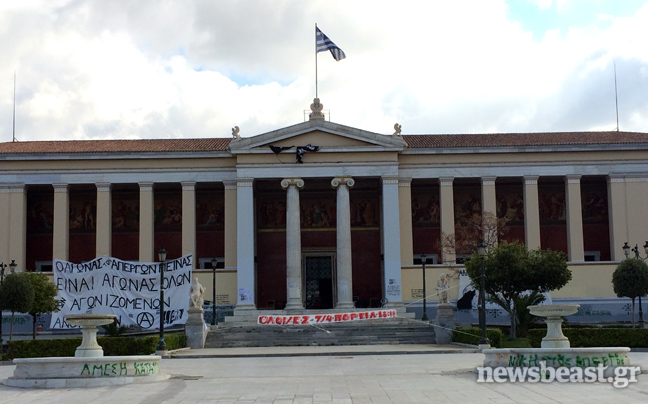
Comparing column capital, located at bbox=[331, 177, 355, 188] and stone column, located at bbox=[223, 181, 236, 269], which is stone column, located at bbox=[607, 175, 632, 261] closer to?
column capital, located at bbox=[331, 177, 355, 188]

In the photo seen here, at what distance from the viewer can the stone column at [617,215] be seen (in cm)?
4424

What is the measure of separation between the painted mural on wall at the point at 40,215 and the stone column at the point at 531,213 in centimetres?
2653

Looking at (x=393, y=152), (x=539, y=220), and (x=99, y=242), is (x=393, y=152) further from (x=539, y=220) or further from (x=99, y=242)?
(x=99, y=242)

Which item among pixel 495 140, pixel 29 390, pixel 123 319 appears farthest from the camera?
pixel 495 140

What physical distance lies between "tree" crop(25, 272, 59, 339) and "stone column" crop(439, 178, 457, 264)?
19.9 metres

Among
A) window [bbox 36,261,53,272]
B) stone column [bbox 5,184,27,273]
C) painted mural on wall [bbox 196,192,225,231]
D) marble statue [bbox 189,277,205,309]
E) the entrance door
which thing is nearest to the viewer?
marble statue [bbox 189,277,205,309]

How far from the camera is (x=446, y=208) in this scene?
147 feet

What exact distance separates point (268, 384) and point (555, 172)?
30.3 metres

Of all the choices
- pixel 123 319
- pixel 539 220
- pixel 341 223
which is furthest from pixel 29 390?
pixel 539 220

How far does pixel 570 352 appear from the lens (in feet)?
61.8

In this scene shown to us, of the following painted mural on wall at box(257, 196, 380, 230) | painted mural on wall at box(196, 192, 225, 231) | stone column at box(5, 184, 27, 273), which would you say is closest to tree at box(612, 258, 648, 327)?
painted mural on wall at box(257, 196, 380, 230)

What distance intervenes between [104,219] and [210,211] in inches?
248

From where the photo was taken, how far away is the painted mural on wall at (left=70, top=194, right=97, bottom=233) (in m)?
47.6

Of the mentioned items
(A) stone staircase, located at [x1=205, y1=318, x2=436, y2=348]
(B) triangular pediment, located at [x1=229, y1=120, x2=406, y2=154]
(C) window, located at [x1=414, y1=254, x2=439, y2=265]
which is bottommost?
(A) stone staircase, located at [x1=205, y1=318, x2=436, y2=348]
